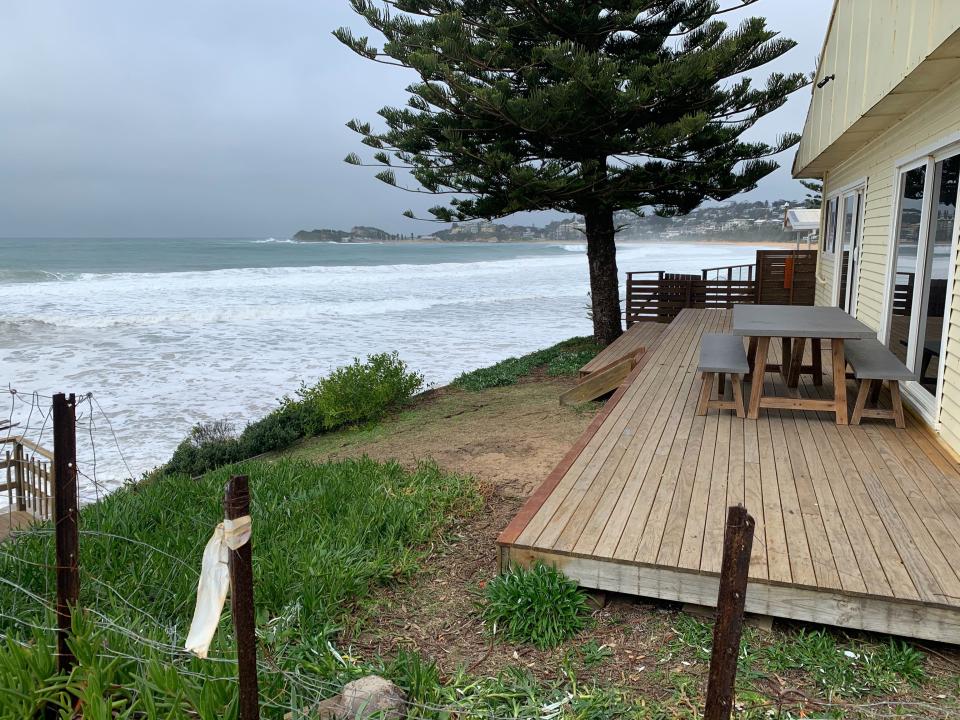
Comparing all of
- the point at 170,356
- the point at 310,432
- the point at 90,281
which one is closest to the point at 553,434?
the point at 310,432

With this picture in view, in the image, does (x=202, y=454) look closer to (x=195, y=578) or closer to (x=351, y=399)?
(x=351, y=399)

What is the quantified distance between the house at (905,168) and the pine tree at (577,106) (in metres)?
2.82

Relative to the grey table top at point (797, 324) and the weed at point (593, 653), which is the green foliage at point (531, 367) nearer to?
the grey table top at point (797, 324)

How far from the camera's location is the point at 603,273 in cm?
1157

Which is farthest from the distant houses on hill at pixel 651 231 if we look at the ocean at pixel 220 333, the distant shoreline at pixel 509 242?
the ocean at pixel 220 333

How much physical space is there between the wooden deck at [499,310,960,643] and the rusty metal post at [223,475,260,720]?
1.21 metres

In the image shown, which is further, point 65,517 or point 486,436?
point 486,436

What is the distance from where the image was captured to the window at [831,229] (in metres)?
9.38

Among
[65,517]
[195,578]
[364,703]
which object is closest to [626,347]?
[195,578]

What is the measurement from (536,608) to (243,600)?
124 centimetres

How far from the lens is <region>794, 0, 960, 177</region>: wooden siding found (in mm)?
3189

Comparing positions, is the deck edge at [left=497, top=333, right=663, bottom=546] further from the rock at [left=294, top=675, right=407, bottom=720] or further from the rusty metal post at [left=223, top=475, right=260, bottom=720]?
the rusty metal post at [left=223, top=475, right=260, bottom=720]

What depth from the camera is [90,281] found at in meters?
32.7

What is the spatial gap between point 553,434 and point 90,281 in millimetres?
33153
